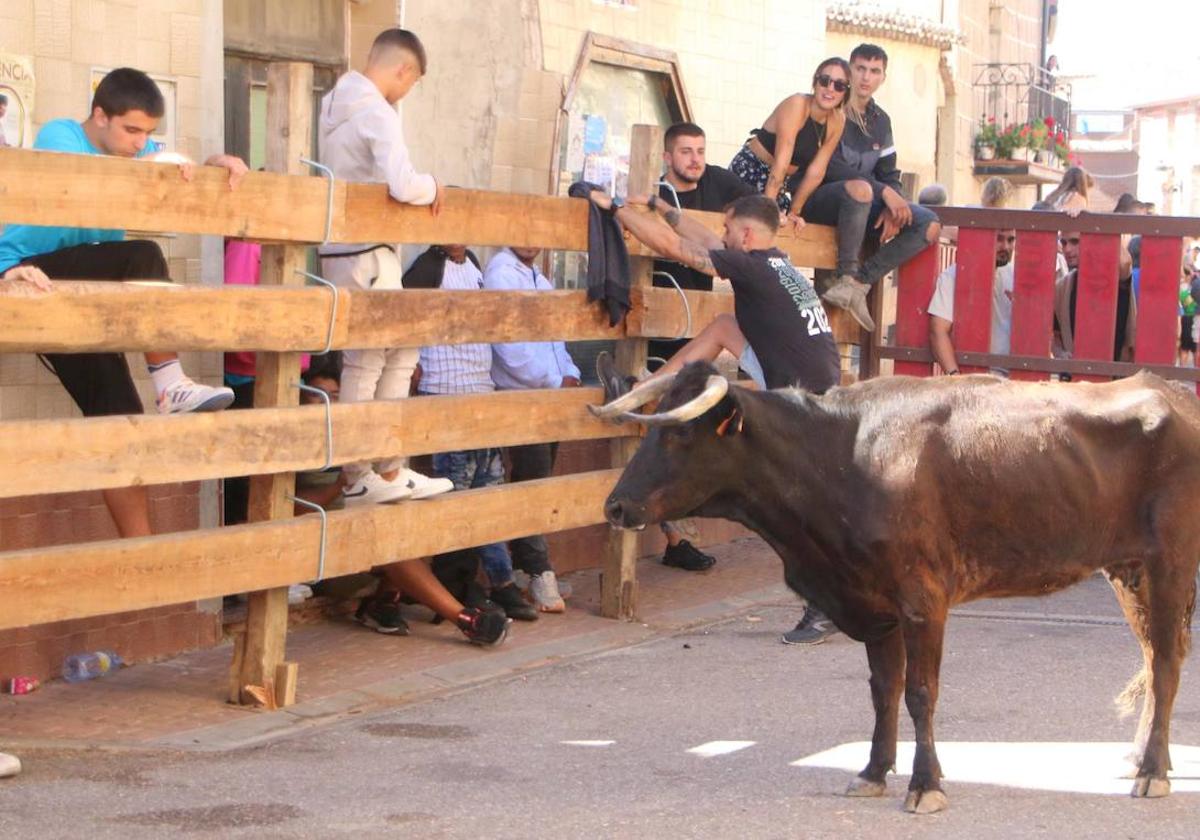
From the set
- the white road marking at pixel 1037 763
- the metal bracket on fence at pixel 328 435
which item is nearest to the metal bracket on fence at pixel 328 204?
the metal bracket on fence at pixel 328 435

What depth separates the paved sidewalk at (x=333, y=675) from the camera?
6773mm

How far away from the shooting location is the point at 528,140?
38.7 ft

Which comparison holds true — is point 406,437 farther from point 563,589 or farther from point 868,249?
point 868,249

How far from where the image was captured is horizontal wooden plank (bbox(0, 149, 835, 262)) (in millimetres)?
6098

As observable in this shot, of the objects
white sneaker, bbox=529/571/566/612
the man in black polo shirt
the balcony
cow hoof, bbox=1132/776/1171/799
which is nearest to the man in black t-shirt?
the man in black polo shirt

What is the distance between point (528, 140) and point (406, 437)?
4.61 metres

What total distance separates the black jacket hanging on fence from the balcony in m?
17.3

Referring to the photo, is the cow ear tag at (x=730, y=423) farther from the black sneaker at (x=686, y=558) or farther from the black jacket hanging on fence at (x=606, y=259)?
the black sneaker at (x=686, y=558)

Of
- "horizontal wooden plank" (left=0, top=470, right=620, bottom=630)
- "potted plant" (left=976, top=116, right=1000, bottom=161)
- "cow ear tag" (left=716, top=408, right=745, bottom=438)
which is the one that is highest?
"potted plant" (left=976, top=116, right=1000, bottom=161)

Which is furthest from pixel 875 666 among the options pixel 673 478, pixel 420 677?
pixel 420 677

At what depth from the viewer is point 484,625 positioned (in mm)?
8281

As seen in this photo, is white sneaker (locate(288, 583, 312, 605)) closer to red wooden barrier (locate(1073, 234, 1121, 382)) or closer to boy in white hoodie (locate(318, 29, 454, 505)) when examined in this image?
boy in white hoodie (locate(318, 29, 454, 505))

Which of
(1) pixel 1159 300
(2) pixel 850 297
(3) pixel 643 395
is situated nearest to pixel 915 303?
(2) pixel 850 297

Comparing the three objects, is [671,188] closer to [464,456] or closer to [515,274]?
[515,274]
